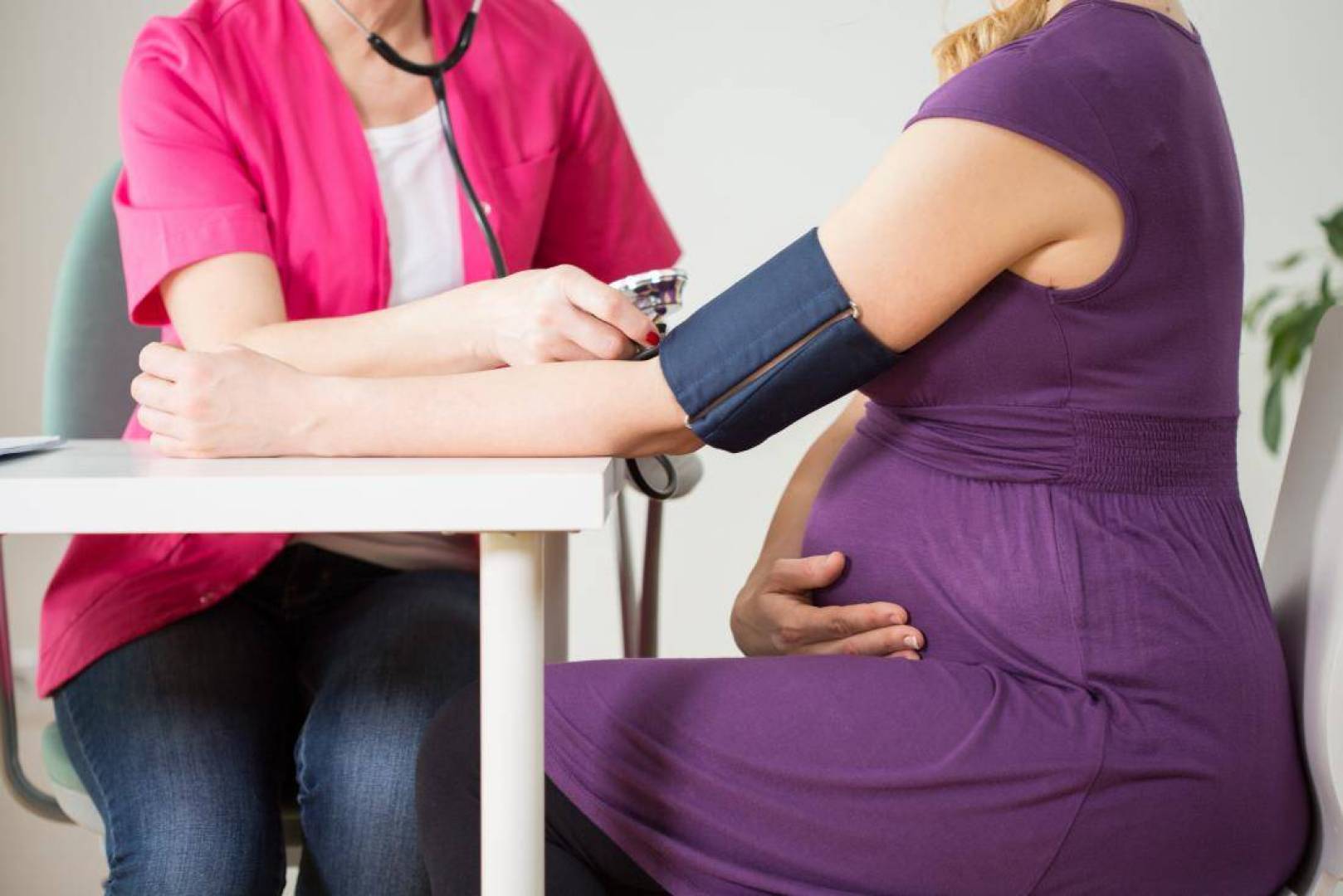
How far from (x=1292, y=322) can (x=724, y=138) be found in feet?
3.40

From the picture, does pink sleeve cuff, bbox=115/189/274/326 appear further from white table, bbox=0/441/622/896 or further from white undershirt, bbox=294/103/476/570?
white table, bbox=0/441/622/896

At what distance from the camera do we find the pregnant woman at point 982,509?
0.68 m

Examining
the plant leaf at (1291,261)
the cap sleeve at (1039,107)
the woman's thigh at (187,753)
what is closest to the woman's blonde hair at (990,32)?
the cap sleeve at (1039,107)

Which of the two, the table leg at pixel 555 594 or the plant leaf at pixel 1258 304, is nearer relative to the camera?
the table leg at pixel 555 594

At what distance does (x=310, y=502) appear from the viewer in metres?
0.61

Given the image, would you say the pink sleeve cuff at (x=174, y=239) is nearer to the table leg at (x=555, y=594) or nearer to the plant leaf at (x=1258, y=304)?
the table leg at (x=555, y=594)

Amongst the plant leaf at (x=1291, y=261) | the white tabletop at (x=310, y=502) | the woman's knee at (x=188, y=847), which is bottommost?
the woman's knee at (x=188, y=847)

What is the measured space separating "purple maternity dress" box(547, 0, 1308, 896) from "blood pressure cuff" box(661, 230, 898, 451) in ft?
0.22

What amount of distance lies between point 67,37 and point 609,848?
1952mm

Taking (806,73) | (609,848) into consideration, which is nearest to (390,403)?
(609,848)

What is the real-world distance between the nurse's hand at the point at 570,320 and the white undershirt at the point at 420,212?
0.35 metres

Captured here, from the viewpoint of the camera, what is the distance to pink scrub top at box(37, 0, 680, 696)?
104cm

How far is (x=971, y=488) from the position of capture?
771mm

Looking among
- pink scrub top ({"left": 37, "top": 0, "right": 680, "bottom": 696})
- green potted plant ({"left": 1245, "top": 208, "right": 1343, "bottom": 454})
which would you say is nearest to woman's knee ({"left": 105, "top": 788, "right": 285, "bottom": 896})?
pink scrub top ({"left": 37, "top": 0, "right": 680, "bottom": 696})
